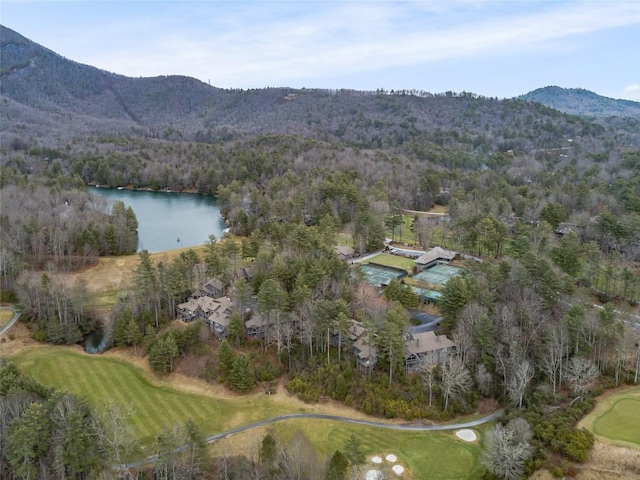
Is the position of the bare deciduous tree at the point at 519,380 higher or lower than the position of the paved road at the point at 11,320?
higher

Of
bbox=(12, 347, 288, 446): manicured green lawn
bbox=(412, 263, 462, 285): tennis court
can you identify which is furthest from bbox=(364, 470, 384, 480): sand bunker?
bbox=(412, 263, 462, 285): tennis court

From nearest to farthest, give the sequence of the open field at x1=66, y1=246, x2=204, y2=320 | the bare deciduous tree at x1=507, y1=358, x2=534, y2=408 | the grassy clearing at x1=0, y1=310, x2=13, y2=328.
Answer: the bare deciduous tree at x1=507, y1=358, x2=534, y2=408 < the grassy clearing at x1=0, y1=310, x2=13, y2=328 < the open field at x1=66, y1=246, x2=204, y2=320

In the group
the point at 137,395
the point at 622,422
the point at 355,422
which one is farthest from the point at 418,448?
the point at 137,395

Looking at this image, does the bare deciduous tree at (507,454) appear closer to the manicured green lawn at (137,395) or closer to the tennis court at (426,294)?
the manicured green lawn at (137,395)

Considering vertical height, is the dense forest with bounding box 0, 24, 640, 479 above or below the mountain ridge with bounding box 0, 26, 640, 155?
below

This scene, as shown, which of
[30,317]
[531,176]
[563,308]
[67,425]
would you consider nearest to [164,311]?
[30,317]

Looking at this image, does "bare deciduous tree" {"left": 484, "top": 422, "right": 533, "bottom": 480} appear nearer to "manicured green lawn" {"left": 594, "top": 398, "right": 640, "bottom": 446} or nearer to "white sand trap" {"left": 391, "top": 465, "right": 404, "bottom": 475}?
"white sand trap" {"left": 391, "top": 465, "right": 404, "bottom": 475}

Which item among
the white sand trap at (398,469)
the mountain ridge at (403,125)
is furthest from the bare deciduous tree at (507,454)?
the mountain ridge at (403,125)

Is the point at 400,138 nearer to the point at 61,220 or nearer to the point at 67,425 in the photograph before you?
the point at 61,220
